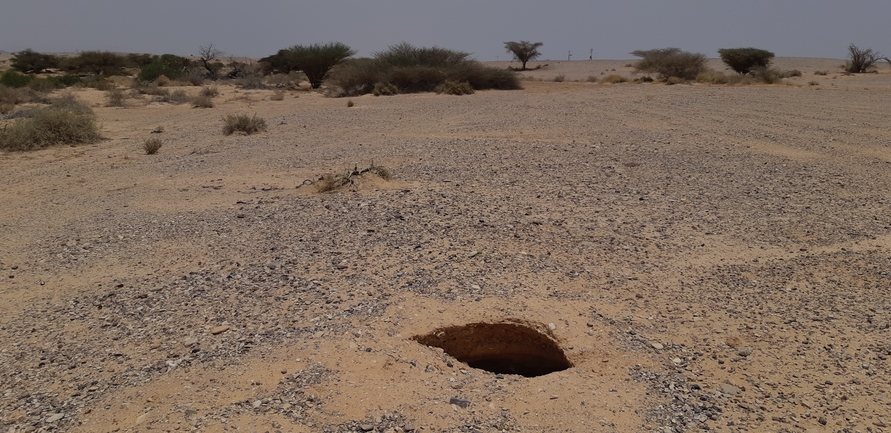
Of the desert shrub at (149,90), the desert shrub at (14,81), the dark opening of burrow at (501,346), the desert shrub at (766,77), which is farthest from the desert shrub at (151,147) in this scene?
the desert shrub at (766,77)

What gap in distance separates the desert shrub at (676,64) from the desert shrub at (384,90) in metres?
15.2

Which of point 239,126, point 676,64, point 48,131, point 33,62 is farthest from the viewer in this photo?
point 33,62

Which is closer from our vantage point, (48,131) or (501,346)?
(501,346)

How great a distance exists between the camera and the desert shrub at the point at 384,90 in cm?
2435

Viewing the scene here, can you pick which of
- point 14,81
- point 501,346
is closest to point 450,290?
point 501,346

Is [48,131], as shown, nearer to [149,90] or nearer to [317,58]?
[149,90]

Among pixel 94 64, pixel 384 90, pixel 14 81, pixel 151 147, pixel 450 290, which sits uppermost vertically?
pixel 94 64

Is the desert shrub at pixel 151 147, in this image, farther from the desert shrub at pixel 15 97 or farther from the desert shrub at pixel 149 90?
the desert shrub at pixel 149 90

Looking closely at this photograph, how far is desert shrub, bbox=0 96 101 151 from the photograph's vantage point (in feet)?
40.0

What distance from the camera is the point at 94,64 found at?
1535 inches

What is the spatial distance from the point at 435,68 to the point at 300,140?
49.7 feet

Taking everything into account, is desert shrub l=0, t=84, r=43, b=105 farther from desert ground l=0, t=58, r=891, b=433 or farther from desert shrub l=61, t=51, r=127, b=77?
desert shrub l=61, t=51, r=127, b=77

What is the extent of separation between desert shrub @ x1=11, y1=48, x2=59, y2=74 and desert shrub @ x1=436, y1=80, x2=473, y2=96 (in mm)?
29882

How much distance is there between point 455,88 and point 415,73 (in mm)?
2777
